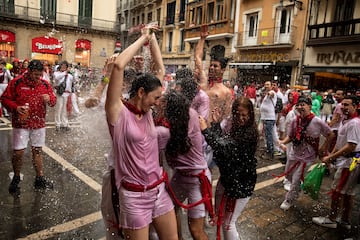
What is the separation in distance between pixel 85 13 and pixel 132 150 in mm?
30208

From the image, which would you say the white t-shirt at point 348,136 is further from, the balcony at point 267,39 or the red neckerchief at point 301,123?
the balcony at point 267,39

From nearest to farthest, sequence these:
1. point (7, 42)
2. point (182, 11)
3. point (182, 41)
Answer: point (7, 42) → point (182, 11) → point (182, 41)

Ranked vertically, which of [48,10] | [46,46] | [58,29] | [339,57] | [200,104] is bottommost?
[200,104]

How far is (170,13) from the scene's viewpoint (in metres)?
32.9

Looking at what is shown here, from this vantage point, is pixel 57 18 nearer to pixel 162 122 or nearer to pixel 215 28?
pixel 215 28

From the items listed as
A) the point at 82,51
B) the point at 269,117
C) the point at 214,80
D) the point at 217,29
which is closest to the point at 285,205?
the point at 214,80

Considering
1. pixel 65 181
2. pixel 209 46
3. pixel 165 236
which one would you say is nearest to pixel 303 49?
pixel 209 46

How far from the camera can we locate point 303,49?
18812 millimetres

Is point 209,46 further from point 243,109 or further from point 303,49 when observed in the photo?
point 243,109

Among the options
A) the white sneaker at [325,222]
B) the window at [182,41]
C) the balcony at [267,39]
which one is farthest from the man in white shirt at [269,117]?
the window at [182,41]

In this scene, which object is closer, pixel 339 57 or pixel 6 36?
pixel 339 57

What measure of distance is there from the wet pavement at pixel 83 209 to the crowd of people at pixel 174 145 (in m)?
0.25

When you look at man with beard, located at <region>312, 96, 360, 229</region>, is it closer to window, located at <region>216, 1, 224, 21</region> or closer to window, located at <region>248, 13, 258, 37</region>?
window, located at <region>248, 13, 258, 37</region>

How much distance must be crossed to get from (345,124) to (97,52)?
29.6 metres
